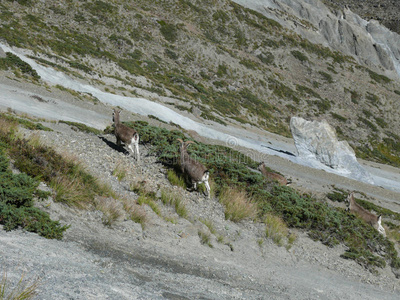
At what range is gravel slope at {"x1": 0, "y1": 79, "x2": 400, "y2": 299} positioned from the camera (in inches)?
196

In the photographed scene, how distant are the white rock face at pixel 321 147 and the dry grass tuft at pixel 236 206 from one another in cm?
2253

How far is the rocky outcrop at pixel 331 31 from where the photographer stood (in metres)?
97.9

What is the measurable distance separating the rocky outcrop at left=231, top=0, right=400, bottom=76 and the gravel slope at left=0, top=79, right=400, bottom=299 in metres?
93.7

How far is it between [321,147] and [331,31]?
8241 cm

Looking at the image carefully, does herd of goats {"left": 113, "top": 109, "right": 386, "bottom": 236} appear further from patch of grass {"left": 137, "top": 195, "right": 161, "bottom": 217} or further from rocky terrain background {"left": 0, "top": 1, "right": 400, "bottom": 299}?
patch of grass {"left": 137, "top": 195, "right": 161, "bottom": 217}

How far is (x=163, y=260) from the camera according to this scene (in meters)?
7.28

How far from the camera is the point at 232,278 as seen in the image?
7.71 m

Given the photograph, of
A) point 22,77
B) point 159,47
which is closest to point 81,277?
point 22,77

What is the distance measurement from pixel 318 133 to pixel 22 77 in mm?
26327

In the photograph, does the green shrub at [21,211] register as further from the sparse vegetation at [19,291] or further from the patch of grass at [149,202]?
the patch of grass at [149,202]

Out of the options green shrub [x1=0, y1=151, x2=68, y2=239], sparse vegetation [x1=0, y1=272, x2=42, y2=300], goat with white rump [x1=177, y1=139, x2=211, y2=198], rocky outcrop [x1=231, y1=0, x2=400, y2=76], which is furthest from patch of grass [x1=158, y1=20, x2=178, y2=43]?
sparse vegetation [x1=0, y1=272, x2=42, y2=300]

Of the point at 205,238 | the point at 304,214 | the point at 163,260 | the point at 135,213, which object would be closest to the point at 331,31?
the point at 304,214

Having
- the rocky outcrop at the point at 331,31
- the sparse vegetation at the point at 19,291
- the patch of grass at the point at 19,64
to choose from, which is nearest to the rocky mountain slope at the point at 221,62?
the rocky outcrop at the point at 331,31

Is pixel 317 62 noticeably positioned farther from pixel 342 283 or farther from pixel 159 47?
pixel 342 283
